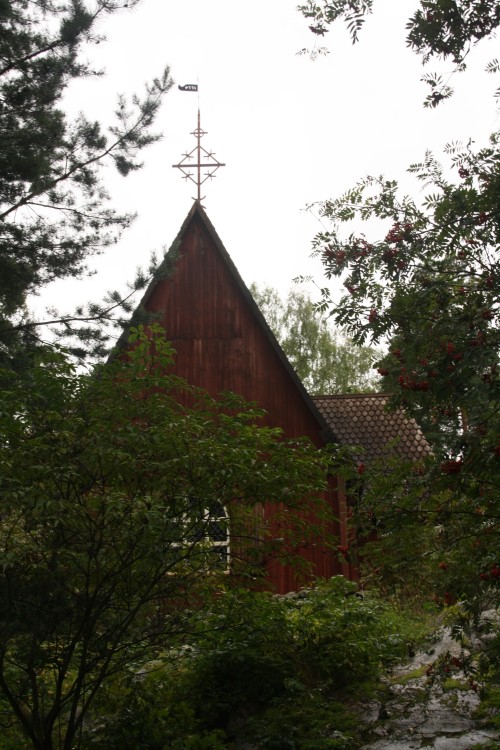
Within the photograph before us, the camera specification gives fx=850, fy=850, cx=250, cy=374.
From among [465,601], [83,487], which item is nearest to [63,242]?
[83,487]

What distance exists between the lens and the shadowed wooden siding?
15984mm

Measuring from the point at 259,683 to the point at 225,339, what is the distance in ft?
30.2

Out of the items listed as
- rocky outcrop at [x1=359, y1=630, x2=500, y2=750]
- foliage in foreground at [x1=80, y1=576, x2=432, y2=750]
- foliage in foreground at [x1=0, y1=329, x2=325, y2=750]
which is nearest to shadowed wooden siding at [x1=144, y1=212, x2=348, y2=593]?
foliage in foreground at [x1=80, y1=576, x2=432, y2=750]

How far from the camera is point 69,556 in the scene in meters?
6.05

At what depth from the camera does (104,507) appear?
238 inches

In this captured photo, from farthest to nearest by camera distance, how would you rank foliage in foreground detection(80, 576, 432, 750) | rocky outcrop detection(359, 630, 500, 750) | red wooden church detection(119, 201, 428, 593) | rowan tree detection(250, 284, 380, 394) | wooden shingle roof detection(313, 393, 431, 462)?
rowan tree detection(250, 284, 380, 394), wooden shingle roof detection(313, 393, 431, 462), red wooden church detection(119, 201, 428, 593), foliage in foreground detection(80, 576, 432, 750), rocky outcrop detection(359, 630, 500, 750)

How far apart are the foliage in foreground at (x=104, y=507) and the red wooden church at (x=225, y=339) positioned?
902cm

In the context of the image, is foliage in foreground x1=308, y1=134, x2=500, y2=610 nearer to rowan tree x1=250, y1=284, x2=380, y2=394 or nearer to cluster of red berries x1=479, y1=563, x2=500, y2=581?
cluster of red berries x1=479, y1=563, x2=500, y2=581

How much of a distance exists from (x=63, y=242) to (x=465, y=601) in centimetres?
895

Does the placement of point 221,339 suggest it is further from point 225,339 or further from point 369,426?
→ point 369,426

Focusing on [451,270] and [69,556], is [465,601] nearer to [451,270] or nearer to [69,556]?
[451,270]

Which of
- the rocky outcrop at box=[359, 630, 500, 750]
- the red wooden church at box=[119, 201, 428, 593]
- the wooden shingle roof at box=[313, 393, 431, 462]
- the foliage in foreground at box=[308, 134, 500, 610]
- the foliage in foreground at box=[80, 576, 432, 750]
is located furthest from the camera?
the wooden shingle roof at box=[313, 393, 431, 462]

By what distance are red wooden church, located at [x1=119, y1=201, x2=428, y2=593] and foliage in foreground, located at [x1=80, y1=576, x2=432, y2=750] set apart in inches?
282

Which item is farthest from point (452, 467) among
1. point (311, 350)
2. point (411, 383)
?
point (311, 350)
